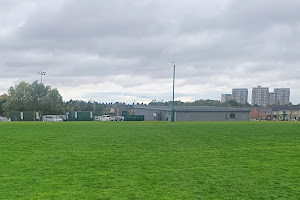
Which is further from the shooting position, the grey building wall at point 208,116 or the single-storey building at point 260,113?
the single-storey building at point 260,113

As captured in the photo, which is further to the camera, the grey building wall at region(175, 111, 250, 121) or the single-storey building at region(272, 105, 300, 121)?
the single-storey building at region(272, 105, 300, 121)

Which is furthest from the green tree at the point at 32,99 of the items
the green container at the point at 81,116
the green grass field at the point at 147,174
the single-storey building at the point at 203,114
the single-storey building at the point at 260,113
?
the single-storey building at the point at 260,113

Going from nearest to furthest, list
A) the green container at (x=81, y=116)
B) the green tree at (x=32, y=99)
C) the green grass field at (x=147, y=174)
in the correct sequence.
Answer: the green grass field at (x=147, y=174) < the green container at (x=81, y=116) < the green tree at (x=32, y=99)

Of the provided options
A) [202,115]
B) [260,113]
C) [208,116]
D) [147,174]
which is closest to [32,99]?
[202,115]

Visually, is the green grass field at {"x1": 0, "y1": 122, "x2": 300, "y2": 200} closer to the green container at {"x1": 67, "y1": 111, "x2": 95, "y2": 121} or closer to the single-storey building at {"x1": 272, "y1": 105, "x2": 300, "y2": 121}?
the green container at {"x1": 67, "y1": 111, "x2": 95, "y2": 121}

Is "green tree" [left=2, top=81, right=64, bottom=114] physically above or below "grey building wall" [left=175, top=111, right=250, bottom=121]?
above

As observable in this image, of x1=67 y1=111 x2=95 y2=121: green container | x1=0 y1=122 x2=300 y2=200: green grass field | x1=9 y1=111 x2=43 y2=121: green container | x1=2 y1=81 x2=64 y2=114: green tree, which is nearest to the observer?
x1=0 y1=122 x2=300 y2=200: green grass field

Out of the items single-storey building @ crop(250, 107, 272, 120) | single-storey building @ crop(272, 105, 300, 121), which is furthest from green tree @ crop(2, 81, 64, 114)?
single-storey building @ crop(272, 105, 300, 121)

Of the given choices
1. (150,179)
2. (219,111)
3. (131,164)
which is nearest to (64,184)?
(150,179)

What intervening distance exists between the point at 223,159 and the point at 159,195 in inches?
193

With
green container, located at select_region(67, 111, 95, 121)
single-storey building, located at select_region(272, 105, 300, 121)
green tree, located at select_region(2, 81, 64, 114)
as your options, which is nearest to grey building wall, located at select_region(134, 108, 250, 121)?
green container, located at select_region(67, 111, 95, 121)

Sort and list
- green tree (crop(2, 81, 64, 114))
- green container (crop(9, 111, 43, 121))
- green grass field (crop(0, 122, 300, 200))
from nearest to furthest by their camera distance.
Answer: green grass field (crop(0, 122, 300, 200)) → green container (crop(9, 111, 43, 121)) → green tree (crop(2, 81, 64, 114))

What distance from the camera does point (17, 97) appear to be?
71688mm

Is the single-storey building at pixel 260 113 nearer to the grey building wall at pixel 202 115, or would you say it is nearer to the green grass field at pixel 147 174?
the grey building wall at pixel 202 115
